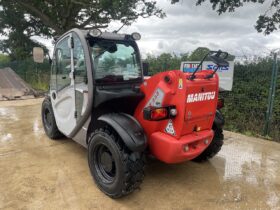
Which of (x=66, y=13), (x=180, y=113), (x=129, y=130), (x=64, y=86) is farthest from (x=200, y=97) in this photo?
(x=66, y=13)

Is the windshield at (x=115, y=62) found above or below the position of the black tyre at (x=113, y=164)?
above

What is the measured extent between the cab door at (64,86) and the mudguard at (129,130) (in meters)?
0.92

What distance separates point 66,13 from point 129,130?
38.3 feet

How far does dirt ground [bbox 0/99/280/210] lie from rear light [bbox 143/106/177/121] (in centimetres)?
93

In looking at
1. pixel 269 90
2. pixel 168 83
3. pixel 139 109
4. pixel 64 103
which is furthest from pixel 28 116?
pixel 269 90

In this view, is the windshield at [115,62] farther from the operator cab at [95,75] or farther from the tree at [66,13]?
the tree at [66,13]

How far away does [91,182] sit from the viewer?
122 inches

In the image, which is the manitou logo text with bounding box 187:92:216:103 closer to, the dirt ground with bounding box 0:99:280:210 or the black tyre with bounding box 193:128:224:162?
the black tyre with bounding box 193:128:224:162

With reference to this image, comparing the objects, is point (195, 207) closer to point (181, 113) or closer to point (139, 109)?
point (181, 113)

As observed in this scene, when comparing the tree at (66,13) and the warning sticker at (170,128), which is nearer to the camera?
the warning sticker at (170,128)

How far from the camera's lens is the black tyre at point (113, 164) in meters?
2.57

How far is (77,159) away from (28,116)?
3.49 meters

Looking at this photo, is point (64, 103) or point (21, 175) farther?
point (64, 103)

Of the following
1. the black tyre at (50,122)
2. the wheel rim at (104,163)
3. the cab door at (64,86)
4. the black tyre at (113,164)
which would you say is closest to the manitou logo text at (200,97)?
the black tyre at (113,164)
